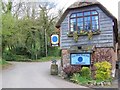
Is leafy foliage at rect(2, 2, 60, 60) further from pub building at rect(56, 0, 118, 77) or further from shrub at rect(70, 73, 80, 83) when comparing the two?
shrub at rect(70, 73, 80, 83)

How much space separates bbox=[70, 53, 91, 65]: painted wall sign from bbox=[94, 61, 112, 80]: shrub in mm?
1497

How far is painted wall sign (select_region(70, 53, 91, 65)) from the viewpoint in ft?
63.7

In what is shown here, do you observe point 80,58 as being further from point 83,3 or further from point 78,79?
point 83,3

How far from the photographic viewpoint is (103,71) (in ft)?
58.2

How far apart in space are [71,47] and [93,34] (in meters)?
2.01

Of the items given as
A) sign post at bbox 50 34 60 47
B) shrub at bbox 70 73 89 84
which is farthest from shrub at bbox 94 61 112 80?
sign post at bbox 50 34 60 47

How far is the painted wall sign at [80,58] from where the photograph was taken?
19406mm

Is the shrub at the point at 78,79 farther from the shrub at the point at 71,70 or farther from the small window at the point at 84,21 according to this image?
the small window at the point at 84,21

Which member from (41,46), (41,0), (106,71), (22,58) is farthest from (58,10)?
(106,71)

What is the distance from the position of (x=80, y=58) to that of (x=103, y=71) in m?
2.49

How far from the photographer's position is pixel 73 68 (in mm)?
18984

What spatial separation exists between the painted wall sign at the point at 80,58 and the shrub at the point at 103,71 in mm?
1497

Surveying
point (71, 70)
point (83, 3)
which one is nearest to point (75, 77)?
point (71, 70)

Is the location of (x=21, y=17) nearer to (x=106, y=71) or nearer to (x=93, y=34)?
(x=93, y=34)
